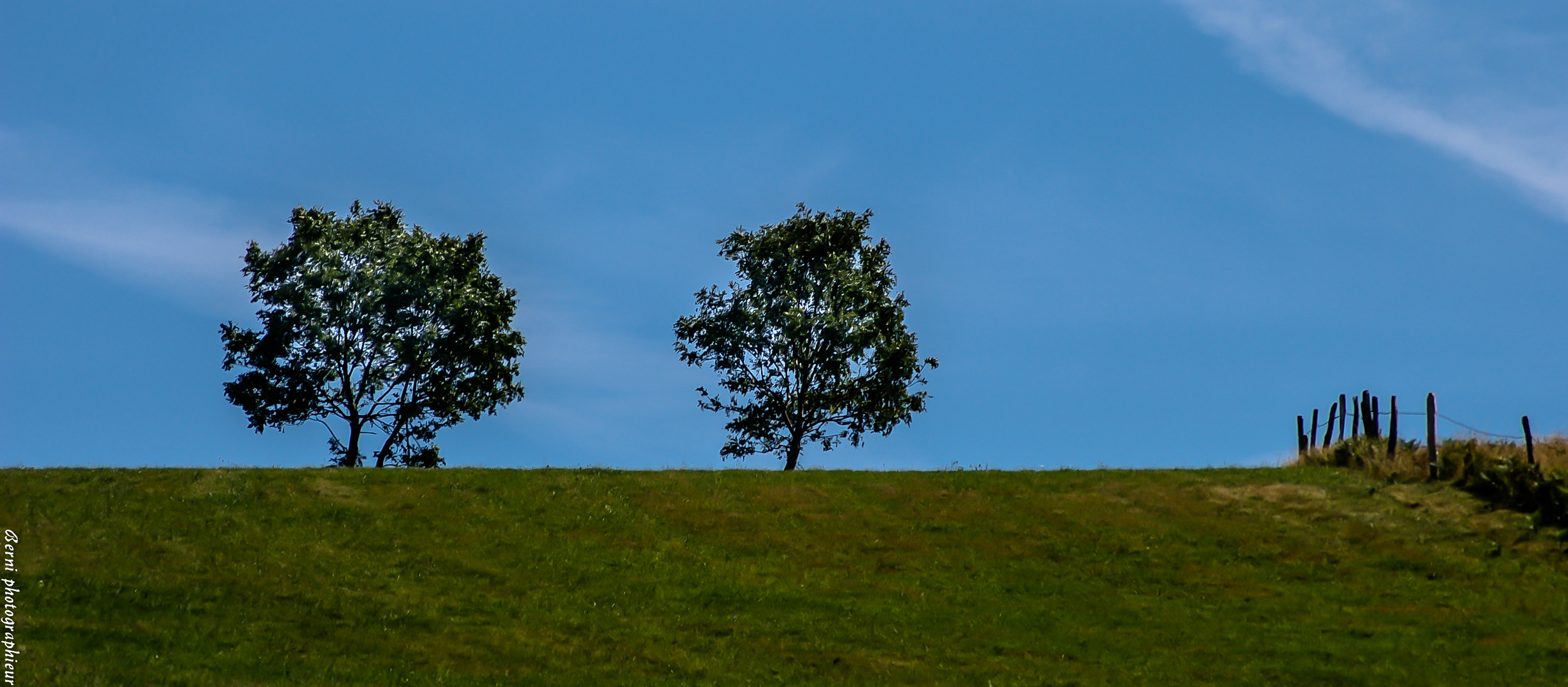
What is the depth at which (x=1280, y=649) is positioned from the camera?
2741 cm

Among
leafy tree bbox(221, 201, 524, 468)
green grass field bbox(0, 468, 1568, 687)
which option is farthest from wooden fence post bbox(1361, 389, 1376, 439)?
leafy tree bbox(221, 201, 524, 468)

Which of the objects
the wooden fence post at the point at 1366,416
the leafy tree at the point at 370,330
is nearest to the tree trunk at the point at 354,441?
the leafy tree at the point at 370,330

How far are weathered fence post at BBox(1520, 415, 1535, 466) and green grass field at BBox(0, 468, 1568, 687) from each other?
2.45 metres

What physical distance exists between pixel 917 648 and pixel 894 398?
119 feet

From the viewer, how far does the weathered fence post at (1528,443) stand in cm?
3897

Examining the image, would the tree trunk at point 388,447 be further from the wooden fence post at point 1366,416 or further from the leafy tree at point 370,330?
the wooden fence post at point 1366,416

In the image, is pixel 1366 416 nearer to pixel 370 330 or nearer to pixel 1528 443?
pixel 1528 443

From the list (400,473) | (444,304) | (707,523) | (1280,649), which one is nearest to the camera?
(1280,649)

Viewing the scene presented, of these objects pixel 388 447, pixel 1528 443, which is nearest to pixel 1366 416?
pixel 1528 443

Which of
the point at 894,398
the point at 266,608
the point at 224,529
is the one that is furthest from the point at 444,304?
the point at 266,608

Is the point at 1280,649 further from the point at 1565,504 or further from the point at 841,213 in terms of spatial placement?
the point at 841,213

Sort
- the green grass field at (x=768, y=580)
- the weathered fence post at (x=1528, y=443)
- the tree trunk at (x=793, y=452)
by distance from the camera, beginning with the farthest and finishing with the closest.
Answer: the tree trunk at (x=793, y=452) → the weathered fence post at (x=1528, y=443) → the green grass field at (x=768, y=580)

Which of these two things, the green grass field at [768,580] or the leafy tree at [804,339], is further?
the leafy tree at [804,339]

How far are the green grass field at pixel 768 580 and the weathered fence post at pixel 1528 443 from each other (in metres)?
2.45
